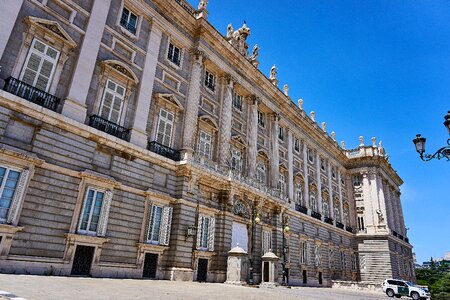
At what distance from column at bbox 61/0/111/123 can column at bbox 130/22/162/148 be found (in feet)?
9.71

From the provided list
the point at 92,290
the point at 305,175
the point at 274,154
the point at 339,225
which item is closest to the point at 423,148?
the point at 92,290

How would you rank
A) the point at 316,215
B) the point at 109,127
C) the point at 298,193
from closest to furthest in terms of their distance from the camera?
the point at 109,127 → the point at 298,193 → the point at 316,215

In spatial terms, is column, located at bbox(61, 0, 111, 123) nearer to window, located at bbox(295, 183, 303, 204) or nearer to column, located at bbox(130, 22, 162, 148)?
column, located at bbox(130, 22, 162, 148)

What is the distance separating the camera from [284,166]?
31.2 m

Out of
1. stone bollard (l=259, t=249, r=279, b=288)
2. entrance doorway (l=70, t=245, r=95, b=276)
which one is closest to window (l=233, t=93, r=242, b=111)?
stone bollard (l=259, t=249, r=279, b=288)

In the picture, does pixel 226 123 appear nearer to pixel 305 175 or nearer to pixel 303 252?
pixel 305 175

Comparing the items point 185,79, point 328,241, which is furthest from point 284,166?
point 185,79

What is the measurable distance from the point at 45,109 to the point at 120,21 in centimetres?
759

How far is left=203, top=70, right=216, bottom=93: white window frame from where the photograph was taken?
23.6 metres

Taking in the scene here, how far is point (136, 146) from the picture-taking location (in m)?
16.8

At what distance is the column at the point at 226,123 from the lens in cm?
2261

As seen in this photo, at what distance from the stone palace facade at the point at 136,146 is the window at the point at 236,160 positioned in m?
0.08

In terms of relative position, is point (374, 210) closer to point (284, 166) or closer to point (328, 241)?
point (328, 241)

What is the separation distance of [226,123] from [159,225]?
31.0ft
